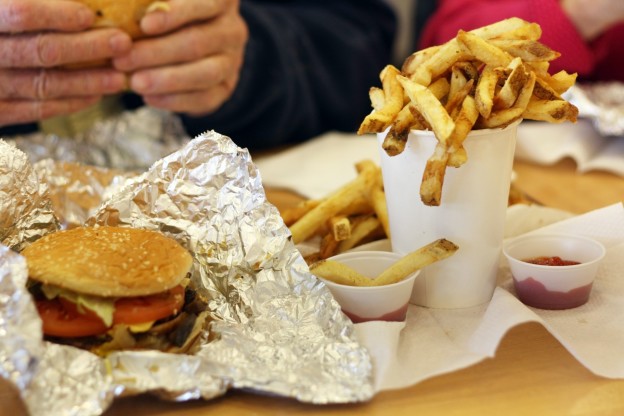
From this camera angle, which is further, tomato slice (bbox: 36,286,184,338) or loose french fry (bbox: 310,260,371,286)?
loose french fry (bbox: 310,260,371,286)

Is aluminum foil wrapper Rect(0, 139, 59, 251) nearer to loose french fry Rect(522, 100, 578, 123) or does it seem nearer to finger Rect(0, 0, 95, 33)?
finger Rect(0, 0, 95, 33)

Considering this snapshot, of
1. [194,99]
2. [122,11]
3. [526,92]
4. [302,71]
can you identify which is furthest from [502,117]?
[302,71]

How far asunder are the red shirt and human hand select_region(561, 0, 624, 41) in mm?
27

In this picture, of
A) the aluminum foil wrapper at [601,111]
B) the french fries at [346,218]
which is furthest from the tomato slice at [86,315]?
the aluminum foil wrapper at [601,111]

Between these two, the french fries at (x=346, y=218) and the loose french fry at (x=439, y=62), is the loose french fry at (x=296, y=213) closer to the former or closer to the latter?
the french fries at (x=346, y=218)

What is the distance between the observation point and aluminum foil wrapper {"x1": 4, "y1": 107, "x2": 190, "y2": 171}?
6.88 ft

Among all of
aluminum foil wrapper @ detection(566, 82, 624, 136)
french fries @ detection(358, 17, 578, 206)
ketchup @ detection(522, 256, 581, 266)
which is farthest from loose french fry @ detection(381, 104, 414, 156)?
aluminum foil wrapper @ detection(566, 82, 624, 136)

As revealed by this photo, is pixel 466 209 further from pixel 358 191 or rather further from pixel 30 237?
pixel 30 237

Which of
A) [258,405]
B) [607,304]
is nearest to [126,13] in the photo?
[258,405]

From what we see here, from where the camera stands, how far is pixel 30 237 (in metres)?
1.31

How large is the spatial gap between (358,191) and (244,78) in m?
1.12

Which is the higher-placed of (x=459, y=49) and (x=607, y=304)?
(x=459, y=49)

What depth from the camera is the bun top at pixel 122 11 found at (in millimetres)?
1629

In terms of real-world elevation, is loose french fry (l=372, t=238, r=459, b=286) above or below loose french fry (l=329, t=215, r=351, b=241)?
above
